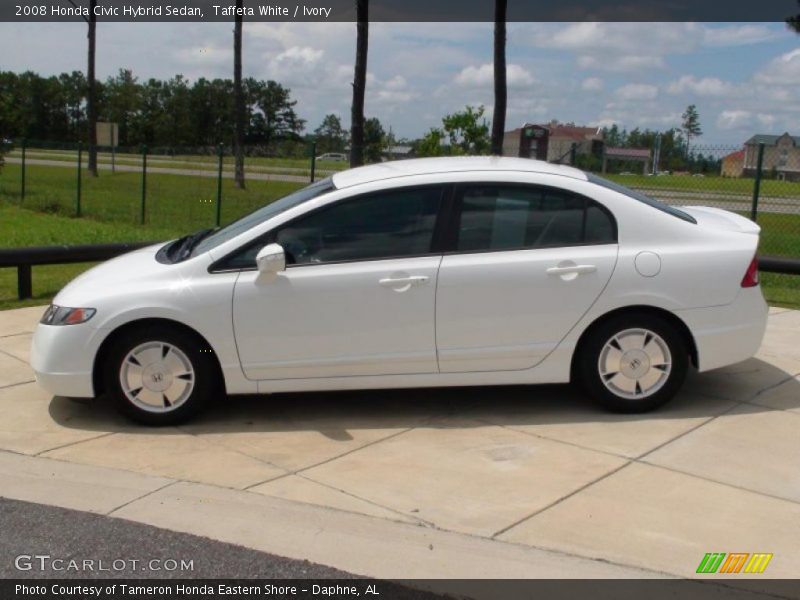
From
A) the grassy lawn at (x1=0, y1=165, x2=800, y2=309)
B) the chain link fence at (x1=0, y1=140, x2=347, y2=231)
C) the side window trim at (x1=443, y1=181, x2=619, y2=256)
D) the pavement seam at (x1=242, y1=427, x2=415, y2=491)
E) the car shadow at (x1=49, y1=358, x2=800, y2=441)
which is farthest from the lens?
the chain link fence at (x1=0, y1=140, x2=347, y2=231)

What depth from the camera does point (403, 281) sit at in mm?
5543

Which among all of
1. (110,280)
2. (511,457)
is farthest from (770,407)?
(110,280)

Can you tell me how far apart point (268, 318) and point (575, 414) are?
2.08 meters

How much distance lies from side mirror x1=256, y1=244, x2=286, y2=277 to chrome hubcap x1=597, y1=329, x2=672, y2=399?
2.08 m

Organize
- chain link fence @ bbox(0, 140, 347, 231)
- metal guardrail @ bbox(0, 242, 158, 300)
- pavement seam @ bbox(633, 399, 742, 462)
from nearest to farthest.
A: pavement seam @ bbox(633, 399, 742, 462)
metal guardrail @ bbox(0, 242, 158, 300)
chain link fence @ bbox(0, 140, 347, 231)

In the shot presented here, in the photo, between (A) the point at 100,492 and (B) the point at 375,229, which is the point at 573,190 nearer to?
(B) the point at 375,229

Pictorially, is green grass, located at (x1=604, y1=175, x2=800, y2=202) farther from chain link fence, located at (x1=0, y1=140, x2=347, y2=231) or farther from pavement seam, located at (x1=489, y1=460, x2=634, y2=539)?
pavement seam, located at (x1=489, y1=460, x2=634, y2=539)

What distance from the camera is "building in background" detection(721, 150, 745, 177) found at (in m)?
13.9

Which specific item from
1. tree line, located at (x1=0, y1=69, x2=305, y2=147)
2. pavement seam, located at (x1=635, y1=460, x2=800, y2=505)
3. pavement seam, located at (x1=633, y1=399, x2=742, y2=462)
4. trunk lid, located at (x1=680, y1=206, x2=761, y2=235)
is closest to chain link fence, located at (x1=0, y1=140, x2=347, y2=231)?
trunk lid, located at (x1=680, y1=206, x2=761, y2=235)

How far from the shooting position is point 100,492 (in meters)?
4.74

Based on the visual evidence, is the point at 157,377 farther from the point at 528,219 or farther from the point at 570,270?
the point at 570,270

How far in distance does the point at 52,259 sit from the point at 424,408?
5.31m

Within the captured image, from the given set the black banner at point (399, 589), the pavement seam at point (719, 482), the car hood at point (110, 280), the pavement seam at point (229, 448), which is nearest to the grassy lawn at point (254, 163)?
the car hood at point (110, 280)

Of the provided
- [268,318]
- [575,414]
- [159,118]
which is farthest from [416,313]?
[159,118]
